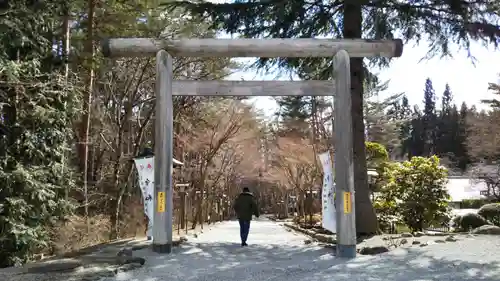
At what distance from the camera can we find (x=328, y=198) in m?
10.4

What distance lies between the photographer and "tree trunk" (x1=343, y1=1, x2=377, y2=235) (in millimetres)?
12094

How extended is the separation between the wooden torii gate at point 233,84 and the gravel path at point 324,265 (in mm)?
1059

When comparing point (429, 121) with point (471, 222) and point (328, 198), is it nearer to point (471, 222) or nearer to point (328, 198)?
point (471, 222)

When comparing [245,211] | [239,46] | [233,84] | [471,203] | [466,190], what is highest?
[239,46]

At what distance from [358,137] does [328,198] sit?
2827 mm

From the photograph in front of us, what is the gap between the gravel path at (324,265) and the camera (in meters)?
7.08

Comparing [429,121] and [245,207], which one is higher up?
[429,121]

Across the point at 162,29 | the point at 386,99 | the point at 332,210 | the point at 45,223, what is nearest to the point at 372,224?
the point at 332,210

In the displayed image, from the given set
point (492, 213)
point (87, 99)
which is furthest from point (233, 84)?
point (492, 213)

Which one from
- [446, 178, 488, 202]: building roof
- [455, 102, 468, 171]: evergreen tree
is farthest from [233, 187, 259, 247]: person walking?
[455, 102, 468, 171]: evergreen tree

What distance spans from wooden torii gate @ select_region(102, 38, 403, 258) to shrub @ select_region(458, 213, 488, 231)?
7.79 metres

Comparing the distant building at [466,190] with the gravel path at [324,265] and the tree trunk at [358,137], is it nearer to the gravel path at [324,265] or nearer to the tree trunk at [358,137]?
the tree trunk at [358,137]

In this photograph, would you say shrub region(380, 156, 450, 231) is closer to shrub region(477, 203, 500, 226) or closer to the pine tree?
shrub region(477, 203, 500, 226)

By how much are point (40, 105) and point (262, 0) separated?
6.10 meters
